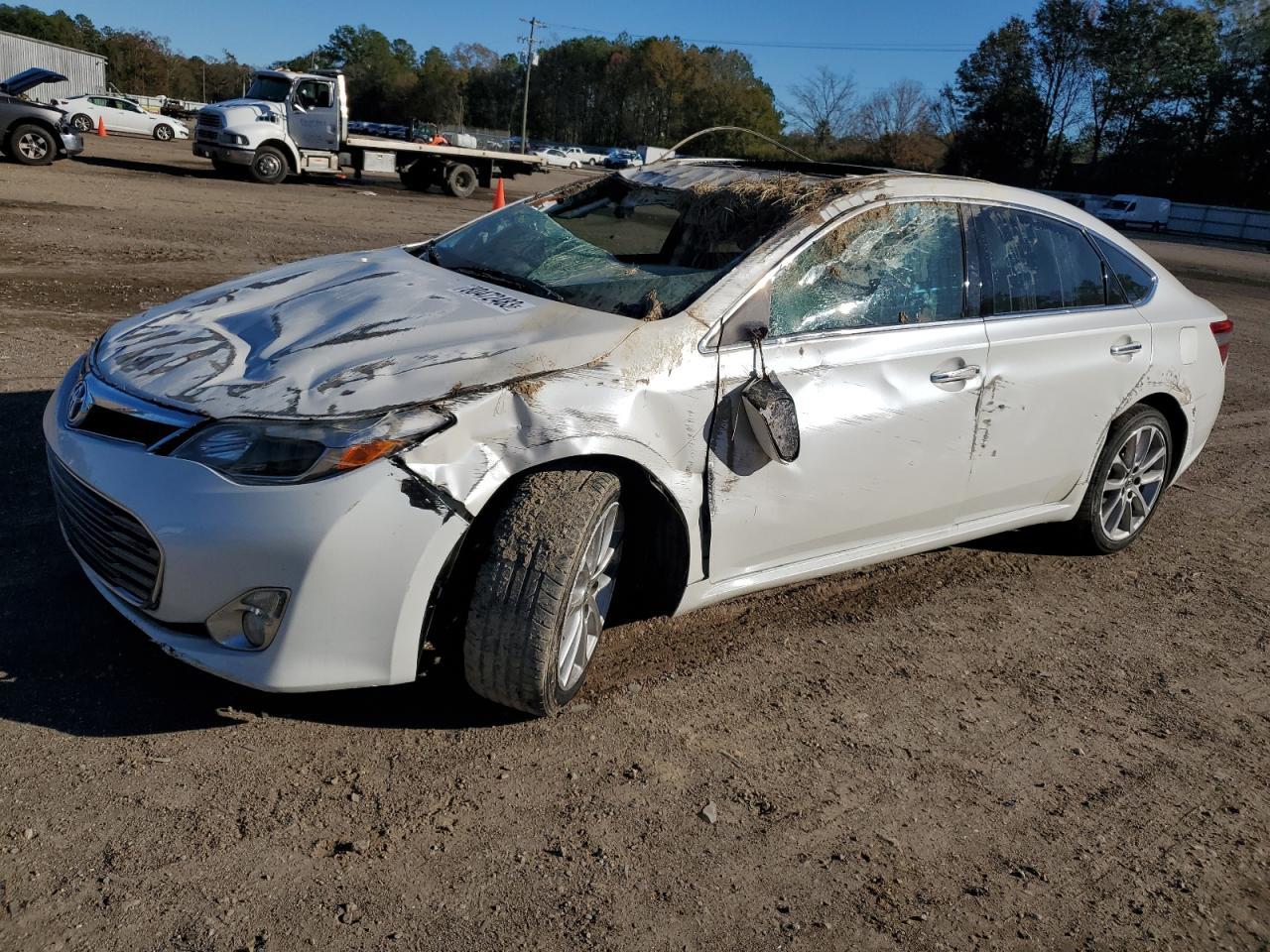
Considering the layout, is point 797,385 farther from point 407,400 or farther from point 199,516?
point 199,516

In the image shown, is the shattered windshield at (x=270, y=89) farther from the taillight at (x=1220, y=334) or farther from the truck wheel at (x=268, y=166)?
the taillight at (x=1220, y=334)

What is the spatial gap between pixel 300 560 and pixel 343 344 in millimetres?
788

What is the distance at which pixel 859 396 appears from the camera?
3.70 meters

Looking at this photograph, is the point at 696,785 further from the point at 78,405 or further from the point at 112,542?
the point at 78,405

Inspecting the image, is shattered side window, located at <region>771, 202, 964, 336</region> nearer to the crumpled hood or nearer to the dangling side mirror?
the dangling side mirror

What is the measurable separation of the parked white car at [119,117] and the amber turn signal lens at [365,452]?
39395mm

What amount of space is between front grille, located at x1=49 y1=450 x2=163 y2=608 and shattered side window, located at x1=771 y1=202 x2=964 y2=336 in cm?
205

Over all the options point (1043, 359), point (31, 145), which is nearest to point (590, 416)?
point (1043, 359)

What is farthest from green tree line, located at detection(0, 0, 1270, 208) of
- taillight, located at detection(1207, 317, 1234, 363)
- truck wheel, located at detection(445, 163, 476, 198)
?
taillight, located at detection(1207, 317, 1234, 363)

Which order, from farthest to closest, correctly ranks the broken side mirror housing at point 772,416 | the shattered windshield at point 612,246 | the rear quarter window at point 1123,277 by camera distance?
the rear quarter window at point 1123,277 → the shattered windshield at point 612,246 → the broken side mirror housing at point 772,416

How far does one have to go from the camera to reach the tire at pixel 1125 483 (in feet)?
15.8

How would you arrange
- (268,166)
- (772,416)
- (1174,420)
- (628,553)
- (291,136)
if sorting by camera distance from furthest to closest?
(291,136)
(268,166)
(1174,420)
(628,553)
(772,416)

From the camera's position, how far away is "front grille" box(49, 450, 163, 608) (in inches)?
112

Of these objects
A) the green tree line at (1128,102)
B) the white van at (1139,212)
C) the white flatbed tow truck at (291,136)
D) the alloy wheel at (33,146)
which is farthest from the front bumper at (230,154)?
the green tree line at (1128,102)
